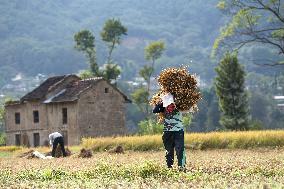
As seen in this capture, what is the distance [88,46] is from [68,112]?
77.5 ft

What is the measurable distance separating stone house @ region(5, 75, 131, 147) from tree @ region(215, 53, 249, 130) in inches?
420

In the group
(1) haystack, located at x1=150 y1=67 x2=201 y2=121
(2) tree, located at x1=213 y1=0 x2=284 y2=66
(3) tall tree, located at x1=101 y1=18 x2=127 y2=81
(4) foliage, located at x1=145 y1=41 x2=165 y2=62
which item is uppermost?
(3) tall tree, located at x1=101 y1=18 x2=127 y2=81

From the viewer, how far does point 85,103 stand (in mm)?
→ 61000

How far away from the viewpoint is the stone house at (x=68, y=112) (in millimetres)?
60844

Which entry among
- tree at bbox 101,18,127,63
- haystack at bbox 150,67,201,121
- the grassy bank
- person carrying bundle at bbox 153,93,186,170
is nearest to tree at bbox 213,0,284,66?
the grassy bank

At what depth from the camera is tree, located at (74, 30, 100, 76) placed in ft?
268

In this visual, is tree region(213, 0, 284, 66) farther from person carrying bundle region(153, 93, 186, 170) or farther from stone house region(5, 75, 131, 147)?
person carrying bundle region(153, 93, 186, 170)

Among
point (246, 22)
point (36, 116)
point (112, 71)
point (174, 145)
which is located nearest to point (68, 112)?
point (36, 116)

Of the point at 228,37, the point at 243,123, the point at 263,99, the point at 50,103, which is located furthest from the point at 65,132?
the point at 263,99

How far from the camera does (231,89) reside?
6172 centimetres

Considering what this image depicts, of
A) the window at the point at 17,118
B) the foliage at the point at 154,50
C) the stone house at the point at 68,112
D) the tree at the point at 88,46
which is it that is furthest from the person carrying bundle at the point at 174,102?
the foliage at the point at 154,50

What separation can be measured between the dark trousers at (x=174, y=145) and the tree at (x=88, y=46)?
66.1 metres

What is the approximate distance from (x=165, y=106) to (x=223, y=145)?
53.1 feet

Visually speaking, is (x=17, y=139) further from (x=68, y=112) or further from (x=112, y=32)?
(x=112, y=32)
